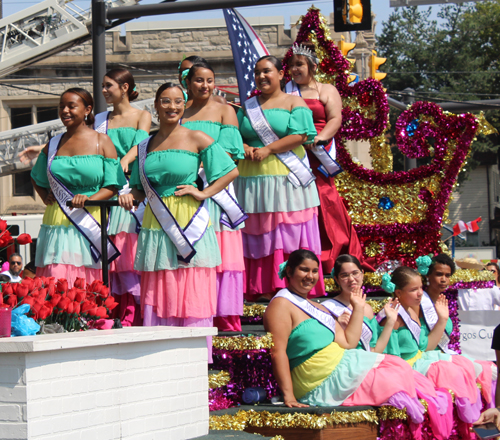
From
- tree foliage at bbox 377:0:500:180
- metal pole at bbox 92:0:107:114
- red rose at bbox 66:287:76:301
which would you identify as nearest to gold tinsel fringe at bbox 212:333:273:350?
red rose at bbox 66:287:76:301

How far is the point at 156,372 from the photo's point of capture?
12.5ft

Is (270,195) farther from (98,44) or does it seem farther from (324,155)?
(98,44)

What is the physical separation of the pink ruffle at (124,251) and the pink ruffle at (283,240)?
40.6 inches

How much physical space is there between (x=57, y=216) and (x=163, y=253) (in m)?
0.95

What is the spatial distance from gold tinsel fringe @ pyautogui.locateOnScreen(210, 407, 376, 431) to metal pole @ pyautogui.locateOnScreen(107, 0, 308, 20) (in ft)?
20.4

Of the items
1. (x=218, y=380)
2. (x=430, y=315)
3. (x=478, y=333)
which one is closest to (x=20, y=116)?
(x=478, y=333)

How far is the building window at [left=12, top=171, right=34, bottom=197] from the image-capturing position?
21062mm

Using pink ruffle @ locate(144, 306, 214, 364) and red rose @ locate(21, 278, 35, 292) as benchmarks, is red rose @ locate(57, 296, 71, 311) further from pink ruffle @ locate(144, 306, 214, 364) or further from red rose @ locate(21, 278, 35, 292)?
pink ruffle @ locate(144, 306, 214, 364)

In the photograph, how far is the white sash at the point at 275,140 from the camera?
6613 millimetres

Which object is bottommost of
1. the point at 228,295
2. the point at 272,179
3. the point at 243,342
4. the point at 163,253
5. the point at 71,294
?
the point at 243,342

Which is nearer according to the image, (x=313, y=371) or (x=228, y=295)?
(x=313, y=371)

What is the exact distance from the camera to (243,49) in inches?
426

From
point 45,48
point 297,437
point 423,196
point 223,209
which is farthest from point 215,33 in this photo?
point 297,437

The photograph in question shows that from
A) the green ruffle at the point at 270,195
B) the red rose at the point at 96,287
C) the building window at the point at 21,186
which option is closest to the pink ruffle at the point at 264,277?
the green ruffle at the point at 270,195
